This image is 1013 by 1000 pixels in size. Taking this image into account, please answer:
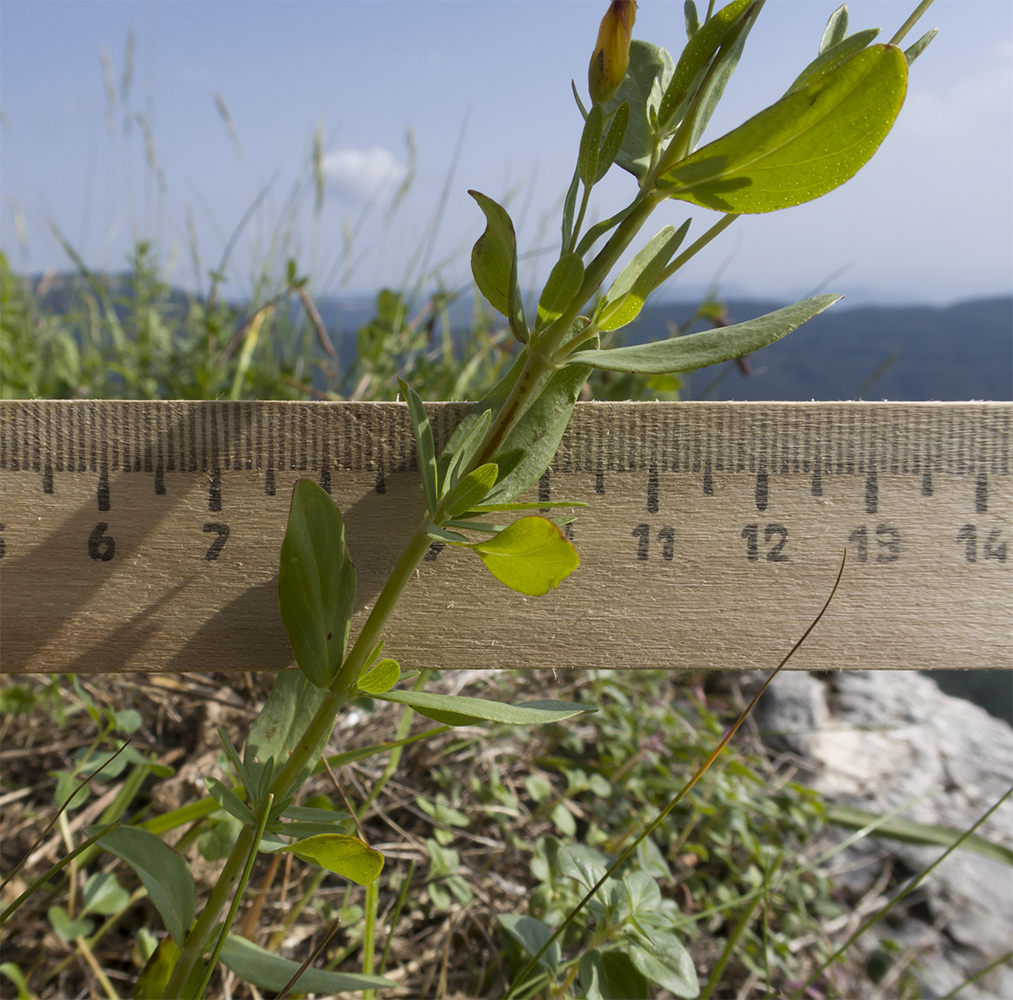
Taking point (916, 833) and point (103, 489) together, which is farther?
point (916, 833)

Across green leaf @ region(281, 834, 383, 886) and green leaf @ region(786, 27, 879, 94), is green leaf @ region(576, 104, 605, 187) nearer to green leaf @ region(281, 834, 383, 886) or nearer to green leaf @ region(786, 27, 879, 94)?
green leaf @ region(786, 27, 879, 94)

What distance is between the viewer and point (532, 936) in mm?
852

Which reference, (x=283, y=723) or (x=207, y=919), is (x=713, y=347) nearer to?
(x=283, y=723)

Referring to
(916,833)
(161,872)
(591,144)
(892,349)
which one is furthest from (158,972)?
(892,349)

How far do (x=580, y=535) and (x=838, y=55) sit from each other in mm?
566

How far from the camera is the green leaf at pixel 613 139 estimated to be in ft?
1.95

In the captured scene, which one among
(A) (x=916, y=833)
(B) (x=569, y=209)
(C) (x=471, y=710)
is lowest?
(A) (x=916, y=833)

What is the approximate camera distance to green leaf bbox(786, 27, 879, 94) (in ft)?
1.84

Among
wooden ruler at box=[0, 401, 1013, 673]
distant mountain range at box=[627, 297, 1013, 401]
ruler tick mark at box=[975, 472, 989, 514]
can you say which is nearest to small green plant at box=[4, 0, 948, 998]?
wooden ruler at box=[0, 401, 1013, 673]

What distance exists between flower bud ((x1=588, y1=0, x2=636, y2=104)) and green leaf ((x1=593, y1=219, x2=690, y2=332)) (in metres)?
0.15

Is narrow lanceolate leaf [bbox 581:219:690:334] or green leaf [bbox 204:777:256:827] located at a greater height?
narrow lanceolate leaf [bbox 581:219:690:334]

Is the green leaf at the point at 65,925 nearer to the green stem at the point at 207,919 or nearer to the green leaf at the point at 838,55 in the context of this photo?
the green stem at the point at 207,919

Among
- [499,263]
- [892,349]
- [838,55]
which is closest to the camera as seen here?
[838,55]

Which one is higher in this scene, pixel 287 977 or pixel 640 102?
pixel 640 102
